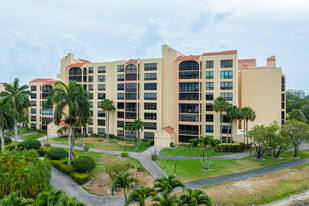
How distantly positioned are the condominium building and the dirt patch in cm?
2215

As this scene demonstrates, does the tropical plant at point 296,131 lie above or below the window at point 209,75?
below

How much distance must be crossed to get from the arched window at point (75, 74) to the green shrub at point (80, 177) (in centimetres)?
4480

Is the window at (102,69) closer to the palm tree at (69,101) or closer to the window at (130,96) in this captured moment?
the window at (130,96)

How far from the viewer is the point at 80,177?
30.1 meters

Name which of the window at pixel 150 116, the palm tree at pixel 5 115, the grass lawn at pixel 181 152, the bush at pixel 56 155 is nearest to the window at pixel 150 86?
the window at pixel 150 116

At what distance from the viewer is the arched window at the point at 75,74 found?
69.2 metres

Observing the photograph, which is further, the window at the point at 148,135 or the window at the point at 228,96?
the window at the point at 148,135

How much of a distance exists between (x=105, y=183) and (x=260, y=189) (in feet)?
75.9

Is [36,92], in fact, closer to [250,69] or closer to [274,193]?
[250,69]

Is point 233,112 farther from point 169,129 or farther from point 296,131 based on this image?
point 169,129

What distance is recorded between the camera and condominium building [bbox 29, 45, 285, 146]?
54.8m

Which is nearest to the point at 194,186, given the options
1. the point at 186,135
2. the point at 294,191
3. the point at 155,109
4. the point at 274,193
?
the point at 274,193

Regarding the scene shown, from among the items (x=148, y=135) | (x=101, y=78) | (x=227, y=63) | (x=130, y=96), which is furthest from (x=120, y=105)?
(x=227, y=63)

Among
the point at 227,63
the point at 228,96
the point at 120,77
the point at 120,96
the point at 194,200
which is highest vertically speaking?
the point at 227,63
